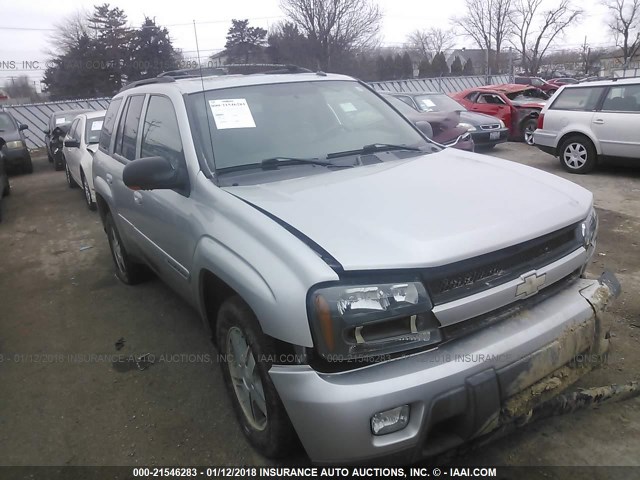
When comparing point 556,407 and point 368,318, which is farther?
point 556,407

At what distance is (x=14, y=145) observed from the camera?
13.0 metres

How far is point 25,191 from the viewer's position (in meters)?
11.2

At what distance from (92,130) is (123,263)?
4.61m

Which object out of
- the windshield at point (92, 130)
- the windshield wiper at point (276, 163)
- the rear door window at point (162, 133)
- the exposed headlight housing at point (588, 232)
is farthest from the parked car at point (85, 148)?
the exposed headlight housing at point (588, 232)

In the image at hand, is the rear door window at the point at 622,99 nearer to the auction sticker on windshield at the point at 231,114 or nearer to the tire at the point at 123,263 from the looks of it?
the auction sticker on windshield at the point at 231,114

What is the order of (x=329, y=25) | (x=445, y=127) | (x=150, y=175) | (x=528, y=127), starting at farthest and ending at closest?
1. (x=329, y=25)
2. (x=528, y=127)
3. (x=445, y=127)
4. (x=150, y=175)

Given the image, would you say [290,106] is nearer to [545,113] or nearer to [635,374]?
[635,374]

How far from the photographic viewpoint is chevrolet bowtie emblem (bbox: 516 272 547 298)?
217 centimetres

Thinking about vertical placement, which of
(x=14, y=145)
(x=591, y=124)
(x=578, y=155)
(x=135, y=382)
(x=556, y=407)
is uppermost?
(x=14, y=145)

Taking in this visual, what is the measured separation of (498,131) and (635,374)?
367 inches

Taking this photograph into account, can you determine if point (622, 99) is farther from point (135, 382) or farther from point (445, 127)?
point (135, 382)

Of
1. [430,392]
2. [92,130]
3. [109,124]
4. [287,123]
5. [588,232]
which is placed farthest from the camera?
[92,130]

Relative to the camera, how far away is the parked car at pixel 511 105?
1318 centimetres

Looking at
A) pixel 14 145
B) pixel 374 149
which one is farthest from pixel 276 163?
pixel 14 145
